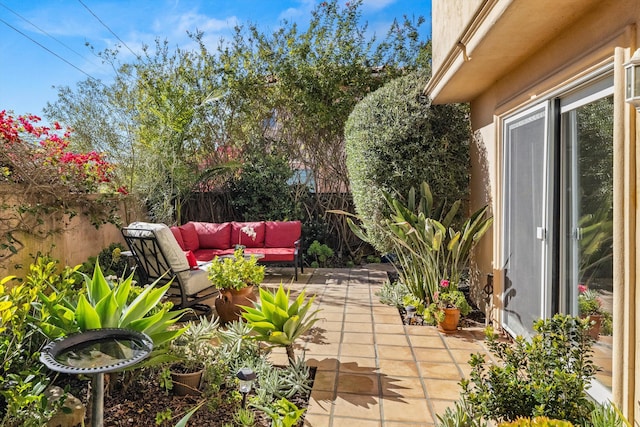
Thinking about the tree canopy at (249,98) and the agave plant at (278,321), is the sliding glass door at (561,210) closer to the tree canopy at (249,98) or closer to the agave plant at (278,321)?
the agave plant at (278,321)

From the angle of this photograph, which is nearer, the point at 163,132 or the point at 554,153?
the point at 554,153

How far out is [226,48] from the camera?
8.72 meters

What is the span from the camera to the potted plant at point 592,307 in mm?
2598

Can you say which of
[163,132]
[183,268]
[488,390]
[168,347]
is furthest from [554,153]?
[163,132]

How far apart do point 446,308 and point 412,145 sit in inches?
83.4

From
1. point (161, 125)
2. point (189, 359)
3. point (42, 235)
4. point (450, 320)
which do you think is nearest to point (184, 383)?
point (189, 359)

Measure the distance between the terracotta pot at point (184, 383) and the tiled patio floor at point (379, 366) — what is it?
819 millimetres

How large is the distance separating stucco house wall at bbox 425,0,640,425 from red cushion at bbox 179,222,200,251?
4.75 meters

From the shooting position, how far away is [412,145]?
16.9 ft

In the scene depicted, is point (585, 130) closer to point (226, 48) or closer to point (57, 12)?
point (226, 48)

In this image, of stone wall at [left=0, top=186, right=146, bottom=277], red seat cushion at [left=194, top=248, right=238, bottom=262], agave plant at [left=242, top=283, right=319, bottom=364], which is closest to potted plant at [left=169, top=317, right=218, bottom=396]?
agave plant at [left=242, top=283, right=319, bottom=364]

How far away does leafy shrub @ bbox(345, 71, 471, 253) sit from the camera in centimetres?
517

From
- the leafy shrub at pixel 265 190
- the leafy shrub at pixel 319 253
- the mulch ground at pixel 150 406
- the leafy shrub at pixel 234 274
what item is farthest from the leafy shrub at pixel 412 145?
the leafy shrub at pixel 265 190

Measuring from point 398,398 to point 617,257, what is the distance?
1712mm
